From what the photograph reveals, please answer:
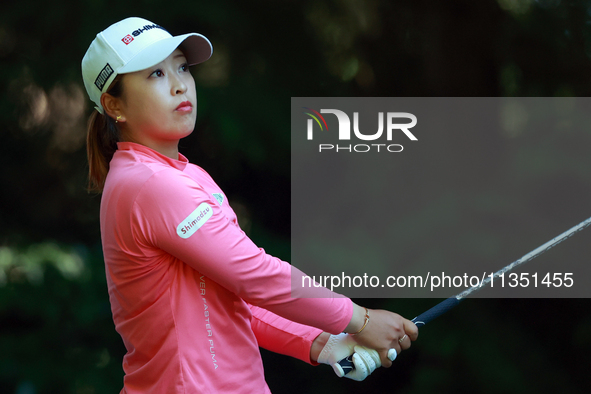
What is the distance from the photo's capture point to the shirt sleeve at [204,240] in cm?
106

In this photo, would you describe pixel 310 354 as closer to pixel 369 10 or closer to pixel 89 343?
pixel 89 343

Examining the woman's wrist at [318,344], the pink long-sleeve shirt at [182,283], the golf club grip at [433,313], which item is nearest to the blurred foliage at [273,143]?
the golf club grip at [433,313]

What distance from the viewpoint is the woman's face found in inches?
47.4

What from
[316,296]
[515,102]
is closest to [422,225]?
[515,102]

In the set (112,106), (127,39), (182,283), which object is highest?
(127,39)

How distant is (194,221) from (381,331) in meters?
0.50

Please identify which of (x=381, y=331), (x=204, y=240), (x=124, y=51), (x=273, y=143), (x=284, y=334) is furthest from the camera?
(x=273, y=143)

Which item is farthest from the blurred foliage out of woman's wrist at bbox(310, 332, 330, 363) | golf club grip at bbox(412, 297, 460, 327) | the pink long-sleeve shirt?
the pink long-sleeve shirt

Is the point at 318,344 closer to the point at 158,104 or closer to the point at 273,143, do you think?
the point at 158,104

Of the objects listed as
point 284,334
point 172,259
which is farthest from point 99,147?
point 284,334

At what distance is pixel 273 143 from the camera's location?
7.83 feet

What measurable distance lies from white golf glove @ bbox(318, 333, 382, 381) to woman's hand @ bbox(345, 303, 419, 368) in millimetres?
18

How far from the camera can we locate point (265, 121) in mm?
2375

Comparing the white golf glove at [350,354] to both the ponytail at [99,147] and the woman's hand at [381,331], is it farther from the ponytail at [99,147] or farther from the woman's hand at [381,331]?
the ponytail at [99,147]
